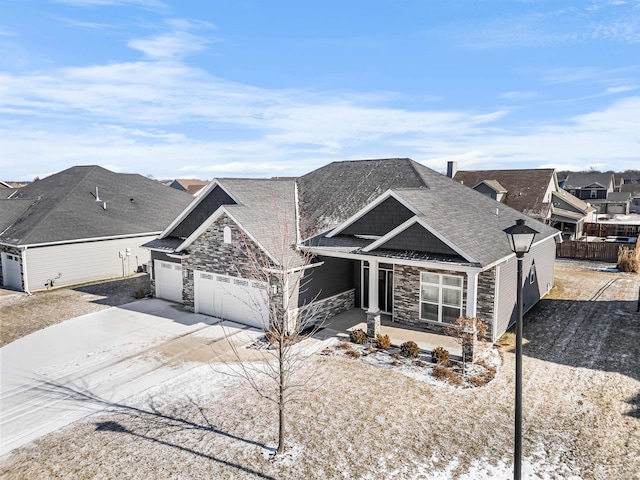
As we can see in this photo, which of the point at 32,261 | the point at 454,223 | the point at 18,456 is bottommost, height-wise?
the point at 18,456

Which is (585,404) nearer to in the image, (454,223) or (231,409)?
(454,223)

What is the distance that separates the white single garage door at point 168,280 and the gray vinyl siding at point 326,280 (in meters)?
6.43

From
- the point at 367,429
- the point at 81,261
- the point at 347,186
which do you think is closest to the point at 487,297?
the point at 367,429

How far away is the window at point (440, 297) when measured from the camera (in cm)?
1487

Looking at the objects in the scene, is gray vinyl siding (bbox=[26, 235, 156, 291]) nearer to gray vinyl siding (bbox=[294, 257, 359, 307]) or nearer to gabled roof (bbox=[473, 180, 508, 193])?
gray vinyl siding (bbox=[294, 257, 359, 307])

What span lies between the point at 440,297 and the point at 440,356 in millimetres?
3065

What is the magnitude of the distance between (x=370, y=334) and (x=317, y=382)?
143 inches

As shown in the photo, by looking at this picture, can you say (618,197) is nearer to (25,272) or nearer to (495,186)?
(495,186)

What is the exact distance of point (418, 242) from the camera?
47.5ft

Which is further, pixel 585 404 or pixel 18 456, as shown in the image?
pixel 585 404

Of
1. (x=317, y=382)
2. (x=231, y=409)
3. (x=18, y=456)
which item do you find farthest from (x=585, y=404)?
(x=18, y=456)

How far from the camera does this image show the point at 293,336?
29.3 ft

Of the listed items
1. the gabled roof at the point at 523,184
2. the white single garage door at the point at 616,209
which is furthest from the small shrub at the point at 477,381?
the white single garage door at the point at 616,209

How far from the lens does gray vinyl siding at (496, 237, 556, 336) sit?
14867 millimetres
